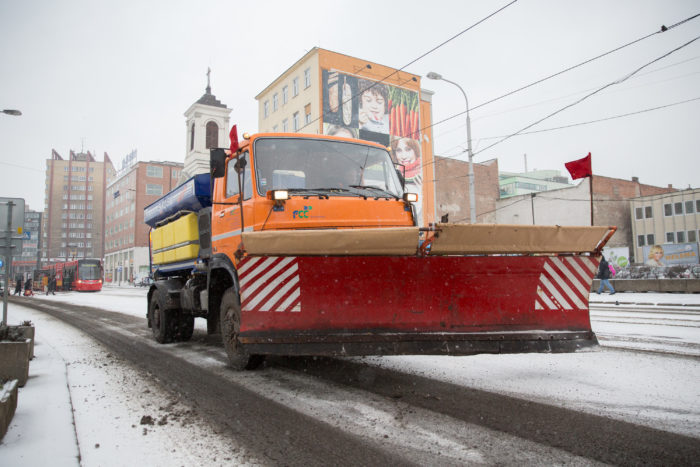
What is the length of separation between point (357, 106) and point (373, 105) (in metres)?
1.68

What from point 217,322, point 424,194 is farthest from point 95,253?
point 217,322

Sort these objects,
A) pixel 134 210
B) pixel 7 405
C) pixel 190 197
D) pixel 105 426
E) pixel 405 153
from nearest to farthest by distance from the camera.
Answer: pixel 7 405
pixel 105 426
pixel 190 197
pixel 405 153
pixel 134 210

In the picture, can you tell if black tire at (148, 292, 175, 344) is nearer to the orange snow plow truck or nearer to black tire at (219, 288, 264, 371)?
black tire at (219, 288, 264, 371)

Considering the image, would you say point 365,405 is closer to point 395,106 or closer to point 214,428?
point 214,428

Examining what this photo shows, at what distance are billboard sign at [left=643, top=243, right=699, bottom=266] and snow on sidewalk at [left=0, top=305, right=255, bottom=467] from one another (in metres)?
36.7

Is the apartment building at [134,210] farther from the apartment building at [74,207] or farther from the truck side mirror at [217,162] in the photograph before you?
the truck side mirror at [217,162]

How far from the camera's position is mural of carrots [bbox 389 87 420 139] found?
3912 centimetres

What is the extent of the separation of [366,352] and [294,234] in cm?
120

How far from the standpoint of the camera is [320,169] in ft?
17.0

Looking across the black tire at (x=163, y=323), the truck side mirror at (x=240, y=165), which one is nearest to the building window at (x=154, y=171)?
the black tire at (x=163, y=323)

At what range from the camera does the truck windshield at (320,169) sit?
4.98 m

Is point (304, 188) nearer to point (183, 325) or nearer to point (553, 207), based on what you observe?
point (183, 325)

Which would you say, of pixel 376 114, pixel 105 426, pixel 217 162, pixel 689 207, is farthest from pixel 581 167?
pixel 689 207

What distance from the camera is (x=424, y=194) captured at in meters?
42.0
